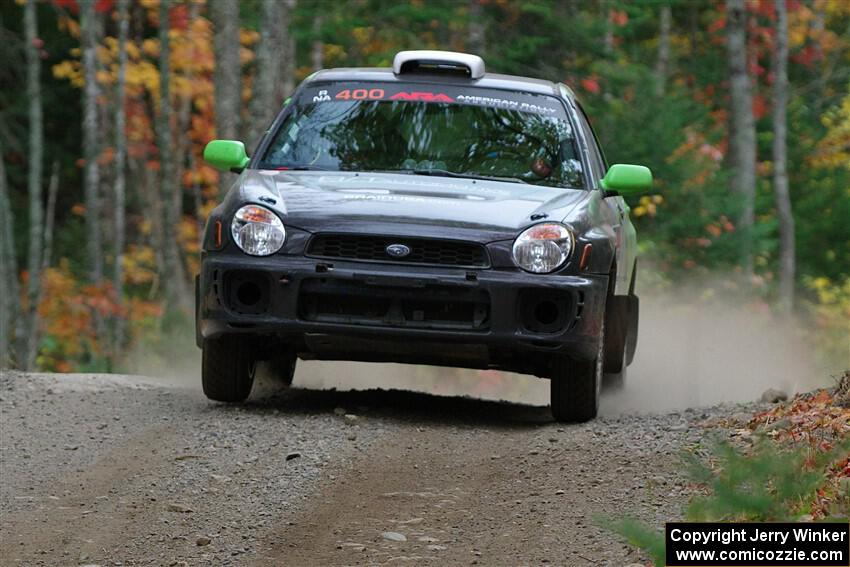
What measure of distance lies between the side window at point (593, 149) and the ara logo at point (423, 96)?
2.76ft

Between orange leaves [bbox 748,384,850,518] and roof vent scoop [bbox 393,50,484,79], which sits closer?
orange leaves [bbox 748,384,850,518]

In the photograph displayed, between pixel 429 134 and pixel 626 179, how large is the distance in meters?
1.17

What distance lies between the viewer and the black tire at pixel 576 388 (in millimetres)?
8883

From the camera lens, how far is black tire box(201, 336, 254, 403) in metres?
9.02

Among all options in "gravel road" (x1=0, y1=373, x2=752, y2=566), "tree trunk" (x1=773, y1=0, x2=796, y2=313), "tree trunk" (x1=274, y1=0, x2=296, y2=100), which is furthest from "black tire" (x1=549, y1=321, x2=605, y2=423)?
"tree trunk" (x1=773, y1=0, x2=796, y2=313)

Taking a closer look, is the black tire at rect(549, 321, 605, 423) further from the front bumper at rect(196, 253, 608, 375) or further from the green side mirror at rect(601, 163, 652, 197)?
the green side mirror at rect(601, 163, 652, 197)

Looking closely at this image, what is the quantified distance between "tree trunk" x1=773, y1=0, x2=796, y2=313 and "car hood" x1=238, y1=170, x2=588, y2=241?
64.5 ft

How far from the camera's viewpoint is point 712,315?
72.8 ft

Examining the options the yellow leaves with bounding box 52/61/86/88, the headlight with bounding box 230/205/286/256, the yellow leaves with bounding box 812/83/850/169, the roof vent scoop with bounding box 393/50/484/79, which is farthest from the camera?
the yellow leaves with bounding box 812/83/850/169

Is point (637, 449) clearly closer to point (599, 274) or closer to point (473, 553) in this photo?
point (599, 274)

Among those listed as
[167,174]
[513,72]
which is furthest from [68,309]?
[513,72]

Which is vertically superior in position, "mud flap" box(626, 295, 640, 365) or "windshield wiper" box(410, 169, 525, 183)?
"windshield wiper" box(410, 169, 525, 183)

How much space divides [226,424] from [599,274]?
2.08 meters

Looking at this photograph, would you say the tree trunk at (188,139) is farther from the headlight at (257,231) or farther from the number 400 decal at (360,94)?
the headlight at (257,231)
